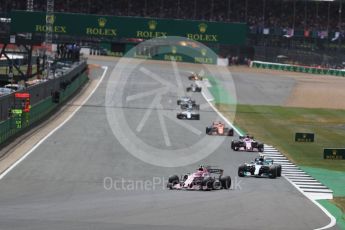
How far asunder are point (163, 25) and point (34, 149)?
2730 cm

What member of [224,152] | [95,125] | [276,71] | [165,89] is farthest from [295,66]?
[224,152]

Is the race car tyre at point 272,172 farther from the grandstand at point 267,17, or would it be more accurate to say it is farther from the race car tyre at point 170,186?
the grandstand at point 267,17

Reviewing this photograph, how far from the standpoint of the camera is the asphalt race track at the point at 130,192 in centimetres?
1995

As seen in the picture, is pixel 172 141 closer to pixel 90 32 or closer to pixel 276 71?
pixel 90 32

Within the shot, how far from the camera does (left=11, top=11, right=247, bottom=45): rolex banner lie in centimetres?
6000

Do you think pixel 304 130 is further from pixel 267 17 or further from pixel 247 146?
pixel 267 17

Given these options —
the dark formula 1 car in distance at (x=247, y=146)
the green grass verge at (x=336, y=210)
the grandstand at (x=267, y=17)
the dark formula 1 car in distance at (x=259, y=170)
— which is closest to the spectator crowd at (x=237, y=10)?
the grandstand at (x=267, y=17)

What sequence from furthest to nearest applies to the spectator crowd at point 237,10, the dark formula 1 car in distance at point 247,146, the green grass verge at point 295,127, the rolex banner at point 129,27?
the spectator crowd at point 237,10 < the rolex banner at point 129,27 < the green grass verge at point 295,127 < the dark formula 1 car in distance at point 247,146

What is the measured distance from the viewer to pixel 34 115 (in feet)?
148

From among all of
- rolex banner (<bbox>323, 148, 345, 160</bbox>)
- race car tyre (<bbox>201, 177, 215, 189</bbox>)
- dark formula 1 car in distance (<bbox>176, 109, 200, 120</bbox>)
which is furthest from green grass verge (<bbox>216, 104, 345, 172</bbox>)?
race car tyre (<bbox>201, 177, 215, 189</bbox>)

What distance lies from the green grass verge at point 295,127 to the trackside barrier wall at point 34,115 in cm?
1204

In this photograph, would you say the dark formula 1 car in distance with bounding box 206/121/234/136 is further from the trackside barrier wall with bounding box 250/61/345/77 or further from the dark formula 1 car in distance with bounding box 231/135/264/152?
the trackside barrier wall with bounding box 250/61/345/77

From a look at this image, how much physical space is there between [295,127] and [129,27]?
16255 mm

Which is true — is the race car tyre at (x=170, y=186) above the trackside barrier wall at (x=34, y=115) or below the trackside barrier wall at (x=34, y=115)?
below
